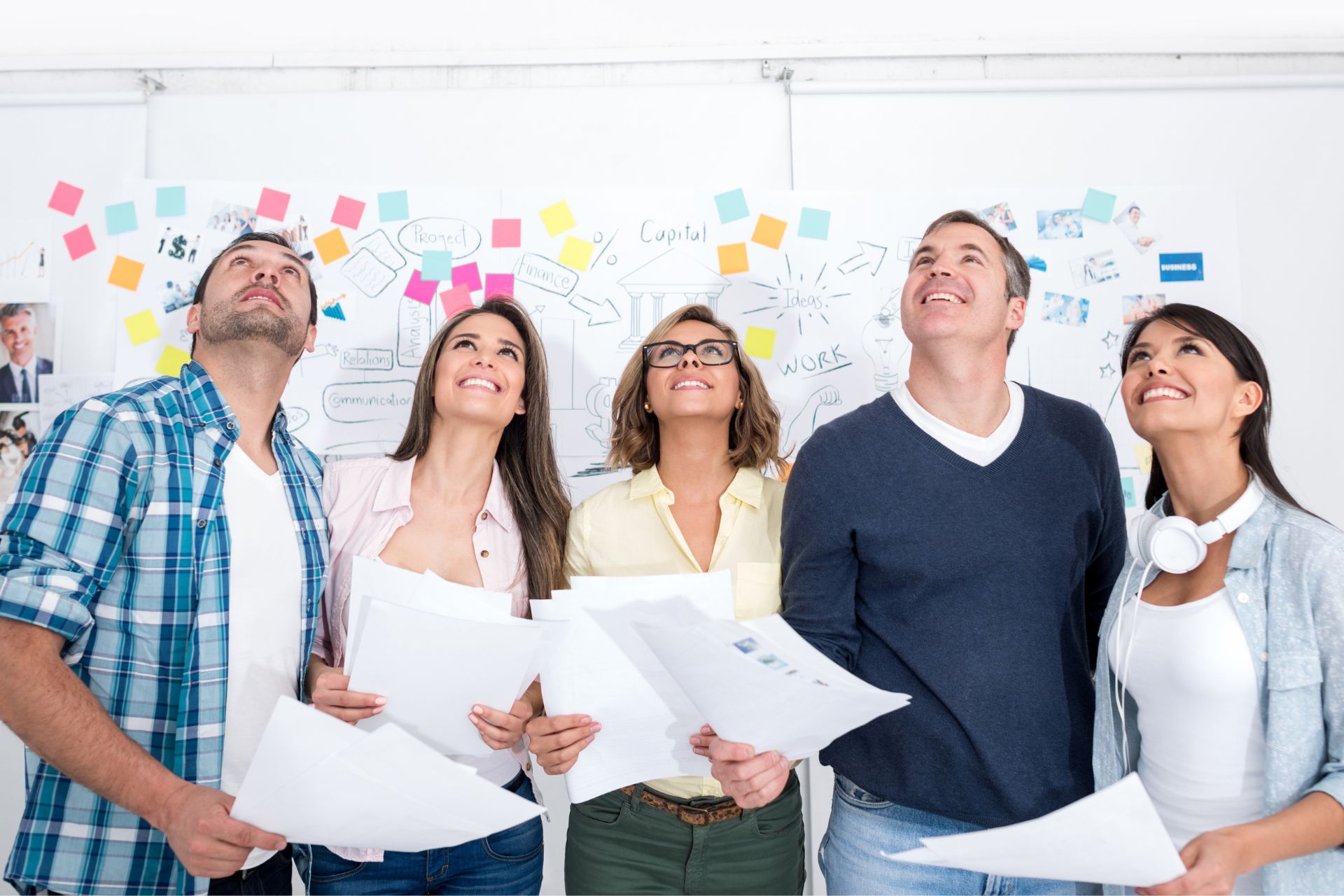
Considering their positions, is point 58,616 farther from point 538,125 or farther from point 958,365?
point 538,125

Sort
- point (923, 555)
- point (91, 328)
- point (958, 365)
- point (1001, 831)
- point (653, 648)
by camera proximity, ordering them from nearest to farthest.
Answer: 1. point (1001, 831)
2. point (653, 648)
3. point (923, 555)
4. point (958, 365)
5. point (91, 328)

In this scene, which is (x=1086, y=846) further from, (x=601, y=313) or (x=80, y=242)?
(x=80, y=242)

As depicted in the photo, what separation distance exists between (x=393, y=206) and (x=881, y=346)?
164 centimetres

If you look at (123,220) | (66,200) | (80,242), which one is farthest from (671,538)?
(66,200)

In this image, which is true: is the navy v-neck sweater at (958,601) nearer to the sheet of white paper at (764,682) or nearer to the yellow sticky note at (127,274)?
the sheet of white paper at (764,682)

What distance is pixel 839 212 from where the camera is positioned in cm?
274

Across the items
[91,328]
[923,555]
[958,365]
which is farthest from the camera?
[91,328]

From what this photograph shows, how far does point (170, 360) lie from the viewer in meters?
2.65

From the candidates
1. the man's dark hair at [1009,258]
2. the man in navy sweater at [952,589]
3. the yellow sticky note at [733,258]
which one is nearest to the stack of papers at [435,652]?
the man in navy sweater at [952,589]

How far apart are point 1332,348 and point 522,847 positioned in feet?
9.64

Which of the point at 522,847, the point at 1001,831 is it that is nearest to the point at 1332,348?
the point at 1001,831

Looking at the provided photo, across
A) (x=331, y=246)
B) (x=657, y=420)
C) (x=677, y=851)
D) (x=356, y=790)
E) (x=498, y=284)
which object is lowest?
(x=677, y=851)

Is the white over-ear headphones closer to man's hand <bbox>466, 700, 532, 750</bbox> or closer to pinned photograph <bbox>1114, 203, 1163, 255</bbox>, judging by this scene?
man's hand <bbox>466, 700, 532, 750</bbox>

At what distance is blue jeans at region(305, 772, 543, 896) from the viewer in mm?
1584
